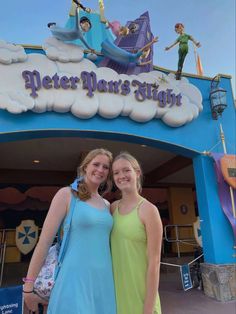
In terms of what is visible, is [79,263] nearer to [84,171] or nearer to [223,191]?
[84,171]

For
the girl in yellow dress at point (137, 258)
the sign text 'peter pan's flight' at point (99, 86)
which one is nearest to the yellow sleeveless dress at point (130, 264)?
the girl in yellow dress at point (137, 258)

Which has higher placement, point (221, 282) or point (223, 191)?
point (223, 191)

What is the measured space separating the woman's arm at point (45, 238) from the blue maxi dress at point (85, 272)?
79 millimetres

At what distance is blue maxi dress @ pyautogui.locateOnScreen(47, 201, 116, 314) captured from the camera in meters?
1.38

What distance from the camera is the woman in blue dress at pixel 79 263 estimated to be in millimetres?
1385

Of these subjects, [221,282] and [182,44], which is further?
[182,44]

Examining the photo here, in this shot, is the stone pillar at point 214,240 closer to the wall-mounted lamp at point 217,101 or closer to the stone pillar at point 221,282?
the stone pillar at point 221,282

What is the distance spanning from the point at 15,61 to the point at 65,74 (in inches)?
30.4

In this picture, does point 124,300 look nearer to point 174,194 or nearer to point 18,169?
point 18,169

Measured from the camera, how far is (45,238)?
56.4 inches

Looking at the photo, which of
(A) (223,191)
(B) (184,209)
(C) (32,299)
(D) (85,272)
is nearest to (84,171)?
(D) (85,272)

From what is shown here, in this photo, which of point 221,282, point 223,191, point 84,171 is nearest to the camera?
point 84,171

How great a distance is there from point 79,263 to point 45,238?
23 centimetres

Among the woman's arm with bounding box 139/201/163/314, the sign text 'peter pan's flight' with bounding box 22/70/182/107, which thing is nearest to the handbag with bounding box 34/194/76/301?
the woman's arm with bounding box 139/201/163/314
